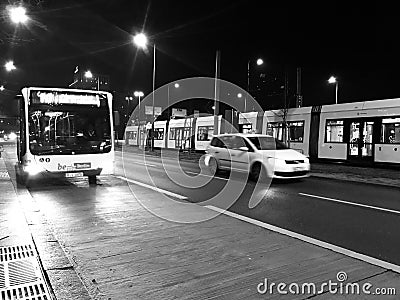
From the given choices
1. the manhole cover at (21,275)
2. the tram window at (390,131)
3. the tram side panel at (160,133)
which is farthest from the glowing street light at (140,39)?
the manhole cover at (21,275)

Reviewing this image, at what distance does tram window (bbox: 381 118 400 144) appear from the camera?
53.7 feet

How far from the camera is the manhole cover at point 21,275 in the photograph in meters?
3.66

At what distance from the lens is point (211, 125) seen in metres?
27.7

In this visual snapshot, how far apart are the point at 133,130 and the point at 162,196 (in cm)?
3635

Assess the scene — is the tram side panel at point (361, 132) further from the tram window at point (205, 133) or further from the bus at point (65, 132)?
the bus at point (65, 132)

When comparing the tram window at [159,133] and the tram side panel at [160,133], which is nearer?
the tram side panel at [160,133]

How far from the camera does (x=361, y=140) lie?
1808 cm

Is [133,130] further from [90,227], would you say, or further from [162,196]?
[90,227]

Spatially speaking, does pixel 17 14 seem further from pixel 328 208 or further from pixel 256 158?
pixel 328 208

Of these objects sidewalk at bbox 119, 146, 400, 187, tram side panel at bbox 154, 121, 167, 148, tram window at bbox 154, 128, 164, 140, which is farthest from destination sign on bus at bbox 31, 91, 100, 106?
tram window at bbox 154, 128, 164, 140

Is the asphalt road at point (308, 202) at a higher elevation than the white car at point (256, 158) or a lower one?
lower

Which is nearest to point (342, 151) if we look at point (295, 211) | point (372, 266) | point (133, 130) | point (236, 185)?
point (236, 185)

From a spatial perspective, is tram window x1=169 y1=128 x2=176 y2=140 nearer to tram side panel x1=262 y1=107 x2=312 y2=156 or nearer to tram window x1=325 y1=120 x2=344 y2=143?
tram side panel x1=262 y1=107 x2=312 y2=156

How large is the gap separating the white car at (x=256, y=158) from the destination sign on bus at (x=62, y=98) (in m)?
5.33
